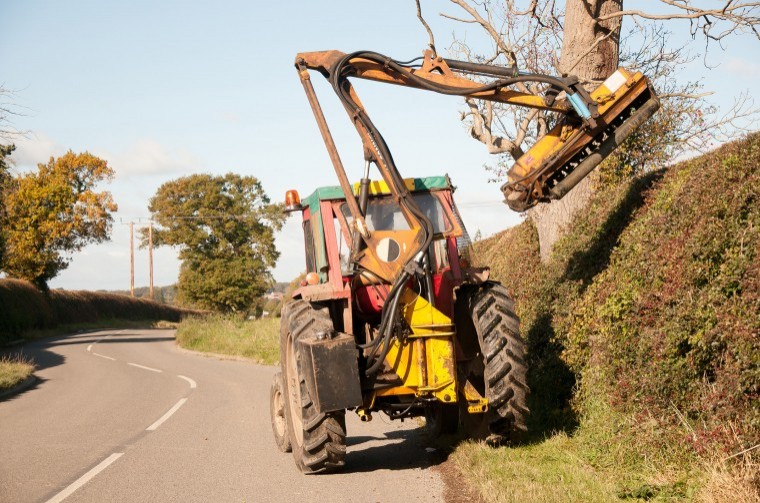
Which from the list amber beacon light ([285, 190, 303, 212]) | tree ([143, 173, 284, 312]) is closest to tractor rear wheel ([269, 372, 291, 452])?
amber beacon light ([285, 190, 303, 212])

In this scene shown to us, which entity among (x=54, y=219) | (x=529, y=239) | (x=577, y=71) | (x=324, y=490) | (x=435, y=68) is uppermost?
(x=54, y=219)

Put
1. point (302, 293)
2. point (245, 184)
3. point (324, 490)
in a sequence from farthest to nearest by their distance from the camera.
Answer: point (245, 184), point (302, 293), point (324, 490)

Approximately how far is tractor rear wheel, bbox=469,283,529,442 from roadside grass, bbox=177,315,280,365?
16348 millimetres

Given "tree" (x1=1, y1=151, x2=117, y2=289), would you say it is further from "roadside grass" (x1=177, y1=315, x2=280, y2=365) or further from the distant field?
"roadside grass" (x1=177, y1=315, x2=280, y2=365)

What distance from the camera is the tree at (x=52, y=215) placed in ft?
179

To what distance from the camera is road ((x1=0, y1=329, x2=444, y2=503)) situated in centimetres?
803

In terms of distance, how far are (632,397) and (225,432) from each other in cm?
592

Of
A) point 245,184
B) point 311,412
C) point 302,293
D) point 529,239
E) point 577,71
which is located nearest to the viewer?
point 311,412

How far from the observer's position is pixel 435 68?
9.84 m

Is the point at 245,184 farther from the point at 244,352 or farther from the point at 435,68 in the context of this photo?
the point at 435,68

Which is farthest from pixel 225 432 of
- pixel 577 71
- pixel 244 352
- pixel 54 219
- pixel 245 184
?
pixel 245 184

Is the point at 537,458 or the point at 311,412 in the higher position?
the point at 311,412

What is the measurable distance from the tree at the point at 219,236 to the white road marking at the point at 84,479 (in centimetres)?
5875

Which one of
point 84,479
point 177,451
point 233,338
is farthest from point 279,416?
point 233,338
